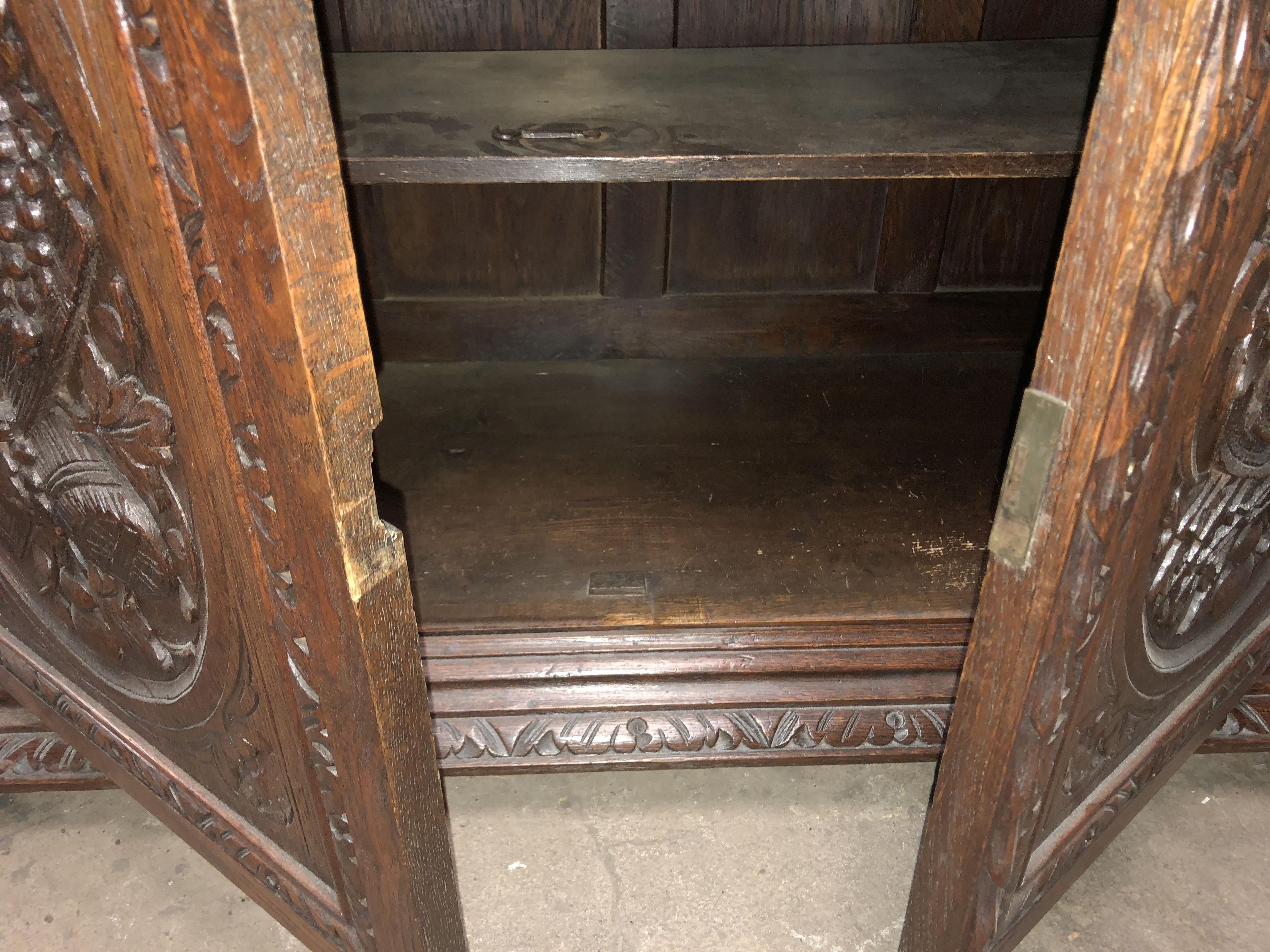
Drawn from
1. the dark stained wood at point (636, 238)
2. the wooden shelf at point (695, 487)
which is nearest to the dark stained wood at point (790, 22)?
the dark stained wood at point (636, 238)

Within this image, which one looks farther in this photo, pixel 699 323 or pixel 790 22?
pixel 699 323

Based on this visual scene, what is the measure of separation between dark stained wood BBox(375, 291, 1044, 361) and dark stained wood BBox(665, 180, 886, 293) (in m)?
0.04

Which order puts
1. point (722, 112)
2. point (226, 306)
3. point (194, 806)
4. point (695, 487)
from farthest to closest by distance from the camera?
point (695, 487)
point (722, 112)
point (194, 806)
point (226, 306)

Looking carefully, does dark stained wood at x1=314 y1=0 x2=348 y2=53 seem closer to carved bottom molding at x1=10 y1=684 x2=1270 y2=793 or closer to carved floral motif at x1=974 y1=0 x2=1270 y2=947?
carved bottom molding at x1=10 y1=684 x2=1270 y2=793

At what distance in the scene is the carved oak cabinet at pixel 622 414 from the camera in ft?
1.64

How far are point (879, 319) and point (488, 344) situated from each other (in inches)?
30.3

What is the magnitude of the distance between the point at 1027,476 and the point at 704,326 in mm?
1265

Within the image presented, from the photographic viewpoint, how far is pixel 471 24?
1.51 meters

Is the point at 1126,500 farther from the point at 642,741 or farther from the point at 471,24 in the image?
the point at 471,24

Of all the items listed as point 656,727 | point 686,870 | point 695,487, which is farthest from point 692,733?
point 695,487

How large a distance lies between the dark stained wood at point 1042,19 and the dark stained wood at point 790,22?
16cm

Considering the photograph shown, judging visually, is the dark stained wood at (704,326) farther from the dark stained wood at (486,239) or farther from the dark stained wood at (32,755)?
the dark stained wood at (32,755)

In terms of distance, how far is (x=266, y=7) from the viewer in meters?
0.44

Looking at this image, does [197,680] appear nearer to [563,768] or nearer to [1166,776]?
[563,768]
